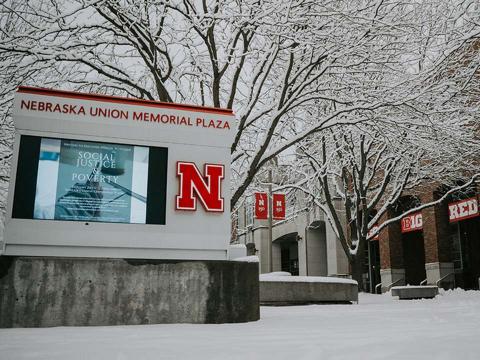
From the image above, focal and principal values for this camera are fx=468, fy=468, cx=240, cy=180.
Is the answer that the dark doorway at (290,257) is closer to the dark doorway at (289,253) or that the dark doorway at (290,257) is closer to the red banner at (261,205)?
the dark doorway at (289,253)

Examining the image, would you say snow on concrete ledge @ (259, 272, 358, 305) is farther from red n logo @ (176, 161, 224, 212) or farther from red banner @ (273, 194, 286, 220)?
red banner @ (273, 194, 286, 220)

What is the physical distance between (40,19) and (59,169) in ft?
18.9

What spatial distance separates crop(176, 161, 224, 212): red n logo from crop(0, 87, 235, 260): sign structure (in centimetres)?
2

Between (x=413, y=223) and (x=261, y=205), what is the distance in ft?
28.3

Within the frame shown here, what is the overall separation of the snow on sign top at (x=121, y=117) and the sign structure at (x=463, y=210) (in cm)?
1785

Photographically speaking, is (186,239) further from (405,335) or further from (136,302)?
(405,335)

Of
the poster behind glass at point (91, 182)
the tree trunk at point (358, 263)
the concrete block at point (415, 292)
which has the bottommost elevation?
the concrete block at point (415, 292)

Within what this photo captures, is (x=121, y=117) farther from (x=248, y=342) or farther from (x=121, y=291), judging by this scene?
(x=248, y=342)

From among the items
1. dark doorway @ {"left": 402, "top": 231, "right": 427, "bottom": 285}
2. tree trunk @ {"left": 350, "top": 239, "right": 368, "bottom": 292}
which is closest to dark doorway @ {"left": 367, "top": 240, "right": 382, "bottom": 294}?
dark doorway @ {"left": 402, "top": 231, "right": 427, "bottom": 285}

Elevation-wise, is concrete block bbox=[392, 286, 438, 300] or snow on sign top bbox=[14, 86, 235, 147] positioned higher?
snow on sign top bbox=[14, 86, 235, 147]

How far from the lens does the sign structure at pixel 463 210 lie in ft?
70.9

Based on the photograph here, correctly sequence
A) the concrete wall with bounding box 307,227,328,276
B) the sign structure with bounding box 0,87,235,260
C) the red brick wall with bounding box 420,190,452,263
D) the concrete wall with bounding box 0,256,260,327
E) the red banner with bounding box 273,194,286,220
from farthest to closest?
the concrete wall with bounding box 307,227,328,276 → the red banner with bounding box 273,194,286,220 → the red brick wall with bounding box 420,190,452,263 → the sign structure with bounding box 0,87,235,260 → the concrete wall with bounding box 0,256,260,327

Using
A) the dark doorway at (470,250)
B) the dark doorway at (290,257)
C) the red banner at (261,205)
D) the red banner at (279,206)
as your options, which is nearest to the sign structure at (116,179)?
the red banner at (279,206)

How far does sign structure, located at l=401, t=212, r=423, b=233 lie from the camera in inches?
982
